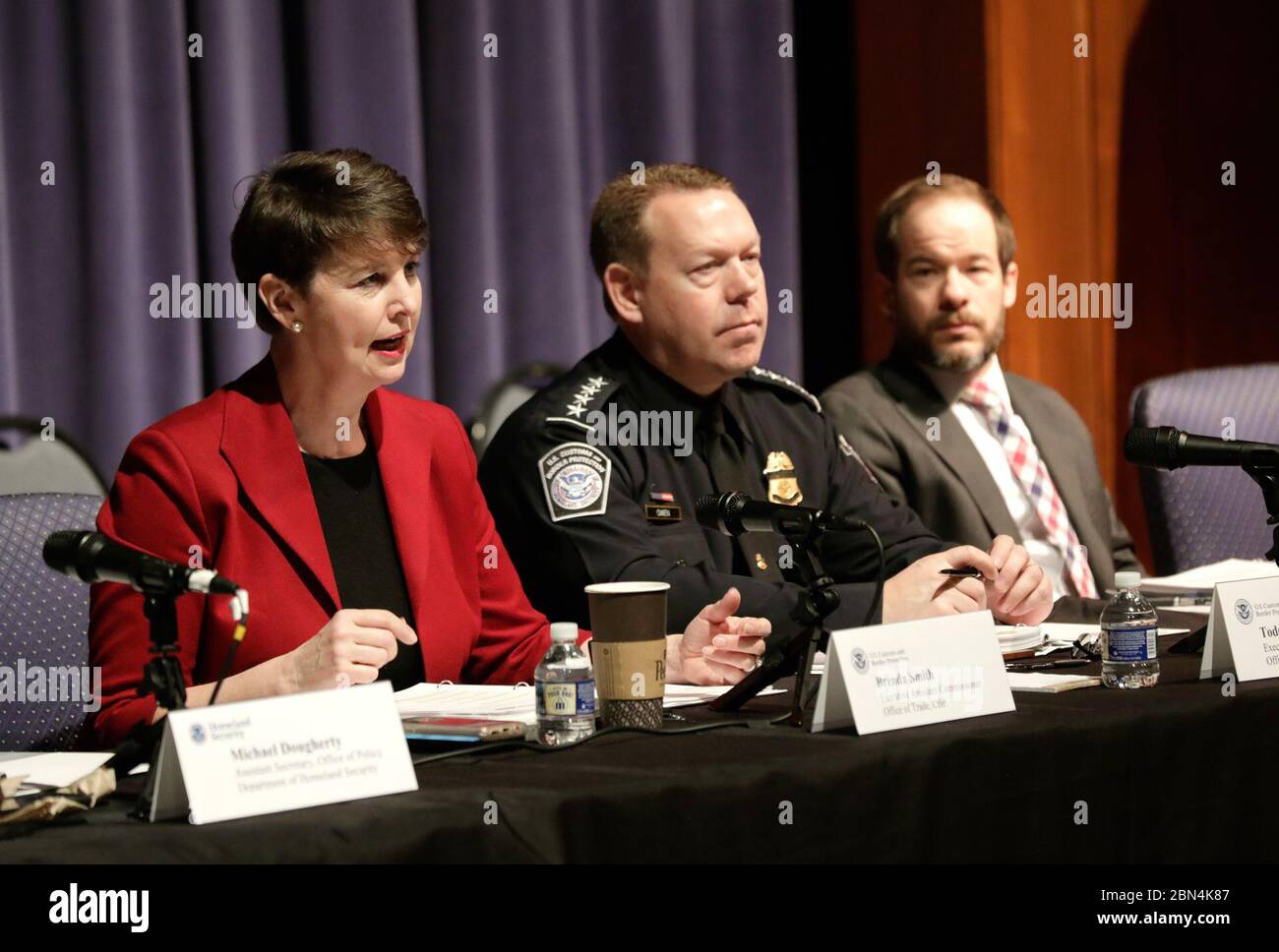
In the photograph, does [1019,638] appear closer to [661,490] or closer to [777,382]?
[661,490]

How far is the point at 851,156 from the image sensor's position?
446 centimetres

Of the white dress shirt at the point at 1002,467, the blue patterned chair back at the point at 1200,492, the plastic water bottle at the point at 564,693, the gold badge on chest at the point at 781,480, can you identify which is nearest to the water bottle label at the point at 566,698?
the plastic water bottle at the point at 564,693

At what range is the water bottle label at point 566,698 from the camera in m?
1.63

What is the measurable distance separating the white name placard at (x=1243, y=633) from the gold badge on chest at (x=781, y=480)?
0.95 meters

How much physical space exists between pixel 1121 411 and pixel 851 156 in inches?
43.5

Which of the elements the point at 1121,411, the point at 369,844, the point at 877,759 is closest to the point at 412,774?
the point at 369,844

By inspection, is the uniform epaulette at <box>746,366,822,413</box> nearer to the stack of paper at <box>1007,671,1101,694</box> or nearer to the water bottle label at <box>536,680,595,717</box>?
the stack of paper at <box>1007,671,1101,694</box>

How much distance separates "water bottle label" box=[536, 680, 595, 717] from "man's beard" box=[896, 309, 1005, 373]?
1.98m

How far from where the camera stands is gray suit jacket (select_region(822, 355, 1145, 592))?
10.8ft

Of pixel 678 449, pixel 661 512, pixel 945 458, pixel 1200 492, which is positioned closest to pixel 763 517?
pixel 661 512

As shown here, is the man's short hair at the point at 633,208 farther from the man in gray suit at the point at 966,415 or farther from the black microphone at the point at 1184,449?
the black microphone at the point at 1184,449

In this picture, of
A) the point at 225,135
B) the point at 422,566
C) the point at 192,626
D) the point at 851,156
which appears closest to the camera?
the point at 192,626

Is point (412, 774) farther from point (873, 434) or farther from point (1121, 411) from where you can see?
point (1121, 411)
